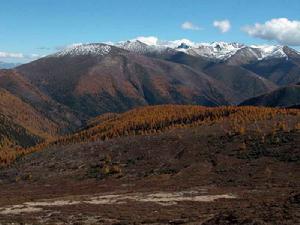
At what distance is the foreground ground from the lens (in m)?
52.0

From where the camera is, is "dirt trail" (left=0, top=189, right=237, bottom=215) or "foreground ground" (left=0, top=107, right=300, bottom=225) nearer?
"foreground ground" (left=0, top=107, right=300, bottom=225)

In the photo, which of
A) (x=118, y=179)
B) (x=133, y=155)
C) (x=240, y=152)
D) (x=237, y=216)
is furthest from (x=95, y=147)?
(x=237, y=216)

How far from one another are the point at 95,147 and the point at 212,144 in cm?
→ 3477

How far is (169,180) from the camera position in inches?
3765

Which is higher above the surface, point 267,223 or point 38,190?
point 267,223

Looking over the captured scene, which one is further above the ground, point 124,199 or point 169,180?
point 124,199

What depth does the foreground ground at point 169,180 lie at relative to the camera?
2048 inches

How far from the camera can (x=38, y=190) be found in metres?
97.5

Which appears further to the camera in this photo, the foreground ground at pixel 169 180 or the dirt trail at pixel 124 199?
the dirt trail at pixel 124 199

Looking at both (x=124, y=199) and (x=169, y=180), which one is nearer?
(x=124, y=199)

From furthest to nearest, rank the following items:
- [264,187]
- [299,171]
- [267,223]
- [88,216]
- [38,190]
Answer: [38,190] → [299,171] → [264,187] → [88,216] → [267,223]

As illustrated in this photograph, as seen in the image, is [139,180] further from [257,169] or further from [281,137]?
[281,137]

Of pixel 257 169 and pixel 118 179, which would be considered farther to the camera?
pixel 118 179

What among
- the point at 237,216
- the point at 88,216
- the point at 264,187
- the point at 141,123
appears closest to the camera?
the point at 237,216
